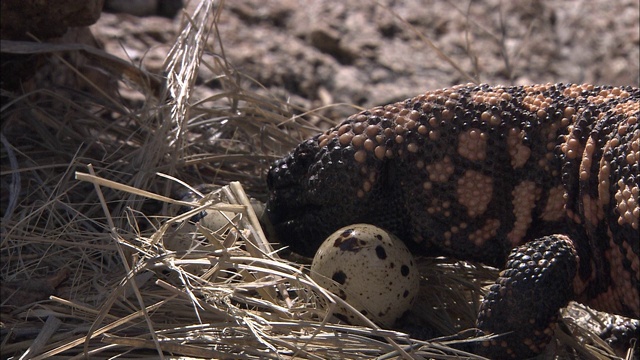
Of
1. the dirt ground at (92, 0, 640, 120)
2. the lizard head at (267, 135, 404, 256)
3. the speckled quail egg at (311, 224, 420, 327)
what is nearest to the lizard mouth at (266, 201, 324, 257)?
the lizard head at (267, 135, 404, 256)

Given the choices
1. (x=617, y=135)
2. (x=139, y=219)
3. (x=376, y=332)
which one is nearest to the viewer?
(x=376, y=332)

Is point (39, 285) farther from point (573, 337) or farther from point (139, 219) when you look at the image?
point (573, 337)

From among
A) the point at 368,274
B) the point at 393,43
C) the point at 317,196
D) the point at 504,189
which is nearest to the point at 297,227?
the point at 317,196

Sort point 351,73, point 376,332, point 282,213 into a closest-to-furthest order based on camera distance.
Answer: point 376,332
point 282,213
point 351,73

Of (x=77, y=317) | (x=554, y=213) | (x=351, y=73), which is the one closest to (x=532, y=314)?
(x=554, y=213)

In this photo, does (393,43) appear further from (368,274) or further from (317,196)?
(368,274)
